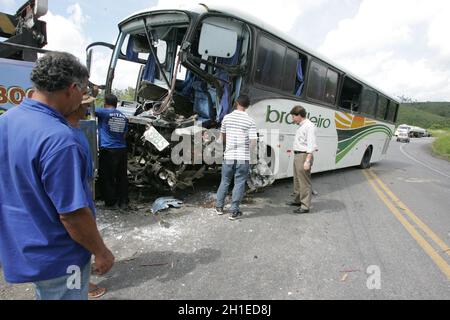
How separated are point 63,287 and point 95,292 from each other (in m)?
1.28

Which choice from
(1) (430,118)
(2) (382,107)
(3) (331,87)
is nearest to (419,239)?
(3) (331,87)

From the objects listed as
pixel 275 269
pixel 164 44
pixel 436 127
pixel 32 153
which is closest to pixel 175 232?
pixel 275 269

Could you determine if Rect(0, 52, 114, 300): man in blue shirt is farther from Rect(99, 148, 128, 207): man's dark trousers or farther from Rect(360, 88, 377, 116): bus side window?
Rect(360, 88, 377, 116): bus side window

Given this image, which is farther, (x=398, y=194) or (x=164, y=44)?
(x=398, y=194)

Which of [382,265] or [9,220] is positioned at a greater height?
[9,220]

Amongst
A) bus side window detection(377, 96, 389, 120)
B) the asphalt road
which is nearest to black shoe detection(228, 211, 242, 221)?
the asphalt road

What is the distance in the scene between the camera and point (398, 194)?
24.6 ft

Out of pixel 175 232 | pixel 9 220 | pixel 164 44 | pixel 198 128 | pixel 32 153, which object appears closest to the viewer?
pixel 32 153

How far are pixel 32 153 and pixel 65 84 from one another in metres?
0.38

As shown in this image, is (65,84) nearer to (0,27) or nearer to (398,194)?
(0,27)

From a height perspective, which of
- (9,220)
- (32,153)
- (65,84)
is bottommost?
(9,220)

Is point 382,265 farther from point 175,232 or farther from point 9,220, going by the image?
point 9,220

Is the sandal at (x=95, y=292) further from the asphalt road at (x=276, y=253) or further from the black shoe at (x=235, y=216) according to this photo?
the black shoe at (x=235, y=216)
